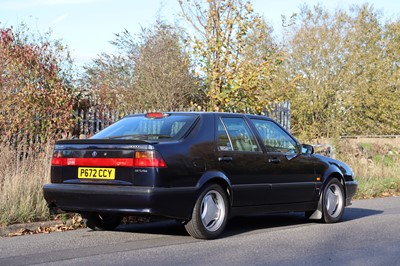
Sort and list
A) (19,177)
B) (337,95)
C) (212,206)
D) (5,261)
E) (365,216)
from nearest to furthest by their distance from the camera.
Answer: (5,261) → (212,206) → (19,177) → (365,216) → (337,95)

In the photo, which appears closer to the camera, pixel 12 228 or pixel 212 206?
pixel 212 206

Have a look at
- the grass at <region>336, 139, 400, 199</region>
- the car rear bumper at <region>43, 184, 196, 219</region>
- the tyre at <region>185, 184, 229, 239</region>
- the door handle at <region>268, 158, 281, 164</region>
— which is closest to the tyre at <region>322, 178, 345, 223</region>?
the door handle at <region>268, 158, 281, 164</region>

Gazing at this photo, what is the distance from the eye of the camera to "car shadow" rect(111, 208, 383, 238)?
9.32 metres

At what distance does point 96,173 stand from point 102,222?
134 centimetres

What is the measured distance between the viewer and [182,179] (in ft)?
26.3

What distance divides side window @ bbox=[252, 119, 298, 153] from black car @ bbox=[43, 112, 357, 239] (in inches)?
0.8

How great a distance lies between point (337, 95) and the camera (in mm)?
33469

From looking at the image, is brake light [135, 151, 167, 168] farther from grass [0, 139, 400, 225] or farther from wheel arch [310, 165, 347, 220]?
wheel arch [310, 165, 347, 220]

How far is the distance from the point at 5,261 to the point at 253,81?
10813 mm

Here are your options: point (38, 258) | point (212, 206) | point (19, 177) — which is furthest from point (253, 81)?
point (38, 258)

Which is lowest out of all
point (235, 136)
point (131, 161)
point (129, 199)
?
point (129, 199)

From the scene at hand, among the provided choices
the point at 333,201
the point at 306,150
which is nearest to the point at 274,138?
the point at 306,150

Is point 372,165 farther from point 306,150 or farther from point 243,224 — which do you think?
point 243,224

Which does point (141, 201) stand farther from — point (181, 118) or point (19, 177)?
point (19, 177)
